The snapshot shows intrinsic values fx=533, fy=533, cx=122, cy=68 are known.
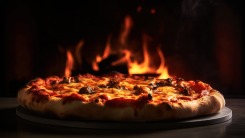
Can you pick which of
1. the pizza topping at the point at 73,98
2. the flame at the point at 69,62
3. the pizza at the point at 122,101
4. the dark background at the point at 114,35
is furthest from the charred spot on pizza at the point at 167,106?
the flame at the point at 69,62

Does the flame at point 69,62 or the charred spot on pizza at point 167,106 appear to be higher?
the flame at point 69,62

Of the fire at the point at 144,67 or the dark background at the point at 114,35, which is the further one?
the fire at the point at 144,67

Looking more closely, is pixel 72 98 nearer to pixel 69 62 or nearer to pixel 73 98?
pixel 73 98

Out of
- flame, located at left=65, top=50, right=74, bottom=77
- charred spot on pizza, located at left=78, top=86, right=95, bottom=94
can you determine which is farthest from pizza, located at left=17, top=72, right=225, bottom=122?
flame, located at left=65, top=50, right=74, bottom=77

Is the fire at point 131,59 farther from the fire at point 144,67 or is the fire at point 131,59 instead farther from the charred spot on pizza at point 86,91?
the charred spot on pizza at point 86,91

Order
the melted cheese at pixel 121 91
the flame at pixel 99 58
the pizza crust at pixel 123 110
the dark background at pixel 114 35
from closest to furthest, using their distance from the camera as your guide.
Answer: the pizza crust at pixel 123 110 → the melted cheese at pixel 121 91 → the dark background at pixel 114 35 → the flame at pixel 99 58

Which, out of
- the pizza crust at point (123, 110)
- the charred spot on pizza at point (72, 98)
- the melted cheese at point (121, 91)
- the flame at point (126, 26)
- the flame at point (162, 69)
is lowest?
the pizza crust at point (123, 110)

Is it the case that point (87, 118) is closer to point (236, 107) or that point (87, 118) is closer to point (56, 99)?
point (56, 99)

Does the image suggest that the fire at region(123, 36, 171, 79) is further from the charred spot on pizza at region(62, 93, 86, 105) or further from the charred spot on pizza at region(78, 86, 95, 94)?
the charred spot on pizza at region(62, 93, 86, 105)
